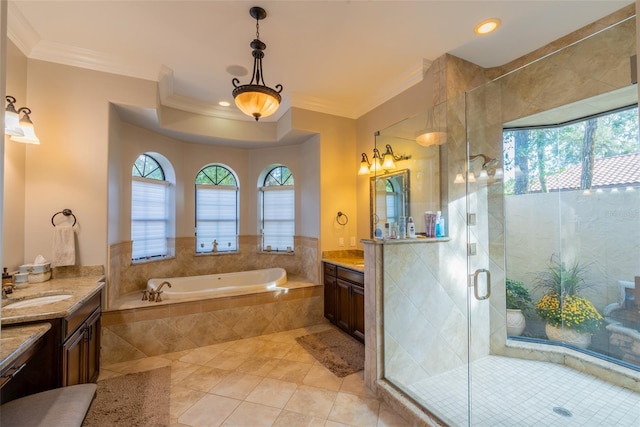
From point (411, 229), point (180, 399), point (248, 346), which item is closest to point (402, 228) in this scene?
point (411, 229)

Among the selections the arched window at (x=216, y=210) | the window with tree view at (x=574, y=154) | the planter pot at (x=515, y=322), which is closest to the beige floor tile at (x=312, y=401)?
the planter pot at (x=515, y=322)

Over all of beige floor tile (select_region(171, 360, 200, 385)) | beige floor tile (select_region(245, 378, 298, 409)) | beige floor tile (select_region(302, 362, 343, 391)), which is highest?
beige floor tile (select_region(302, 362, 343, 391))

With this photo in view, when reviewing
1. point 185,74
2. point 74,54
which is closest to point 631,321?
point 185,74

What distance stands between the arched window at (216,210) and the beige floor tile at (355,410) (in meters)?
3.31

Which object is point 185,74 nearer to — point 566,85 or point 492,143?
point 492,143

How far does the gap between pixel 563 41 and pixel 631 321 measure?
8.17 ft

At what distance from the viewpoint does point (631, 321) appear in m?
2.17

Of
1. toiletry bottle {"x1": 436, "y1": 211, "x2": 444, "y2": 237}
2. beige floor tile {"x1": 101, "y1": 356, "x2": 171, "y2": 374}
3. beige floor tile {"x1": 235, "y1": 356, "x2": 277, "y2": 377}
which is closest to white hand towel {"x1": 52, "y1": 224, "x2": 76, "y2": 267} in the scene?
beige floor tile {"x1": 101, "y1": 356, "x2": 171, "y2": 374}

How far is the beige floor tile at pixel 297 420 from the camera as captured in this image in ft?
6.76

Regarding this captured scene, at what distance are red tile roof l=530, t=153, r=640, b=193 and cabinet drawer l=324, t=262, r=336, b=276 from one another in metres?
2.45

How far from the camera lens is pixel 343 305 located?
3.63 metres

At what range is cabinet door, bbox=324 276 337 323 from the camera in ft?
12.6

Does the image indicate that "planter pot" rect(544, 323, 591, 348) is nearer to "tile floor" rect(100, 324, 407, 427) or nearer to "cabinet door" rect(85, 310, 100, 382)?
"tile floor" rect(100, 324, 407, 427)

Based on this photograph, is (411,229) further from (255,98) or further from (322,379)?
(255,98)
